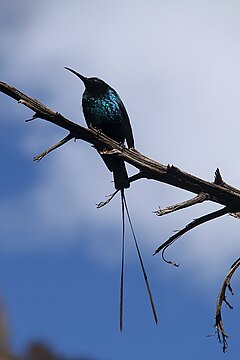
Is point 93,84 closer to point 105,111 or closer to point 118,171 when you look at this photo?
point 105,111

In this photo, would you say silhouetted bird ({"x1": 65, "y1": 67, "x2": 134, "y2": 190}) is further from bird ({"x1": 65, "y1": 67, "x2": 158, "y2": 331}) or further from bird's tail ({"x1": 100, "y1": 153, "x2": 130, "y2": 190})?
bird's tail ({"x1": 100, "y1": 153, "x2": 130, "y2": 190})

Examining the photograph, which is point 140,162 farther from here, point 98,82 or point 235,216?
point 98,82

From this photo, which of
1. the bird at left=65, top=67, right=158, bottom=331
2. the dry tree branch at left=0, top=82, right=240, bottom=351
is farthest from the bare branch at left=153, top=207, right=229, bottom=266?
the bird at left=65, top=67, right=158, bottom=331

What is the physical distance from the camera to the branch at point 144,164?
591 centimetres

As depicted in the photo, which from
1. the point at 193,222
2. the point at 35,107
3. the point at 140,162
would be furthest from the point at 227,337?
the point at 35,107

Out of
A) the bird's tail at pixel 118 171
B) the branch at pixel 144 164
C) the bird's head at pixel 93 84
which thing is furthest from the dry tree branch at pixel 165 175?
the bird's head at pixel 93 84

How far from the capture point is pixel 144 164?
238 inches

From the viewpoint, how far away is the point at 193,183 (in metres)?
6.02

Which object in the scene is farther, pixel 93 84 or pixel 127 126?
pixel 93 84

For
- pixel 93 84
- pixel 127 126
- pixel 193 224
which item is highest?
pixel 93 84

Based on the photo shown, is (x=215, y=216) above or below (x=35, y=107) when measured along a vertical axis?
below

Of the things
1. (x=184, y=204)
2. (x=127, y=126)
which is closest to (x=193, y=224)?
(x=184, y=204)

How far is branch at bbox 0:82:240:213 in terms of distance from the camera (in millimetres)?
5914

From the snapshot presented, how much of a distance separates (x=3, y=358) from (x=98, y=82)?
781 centimetres
